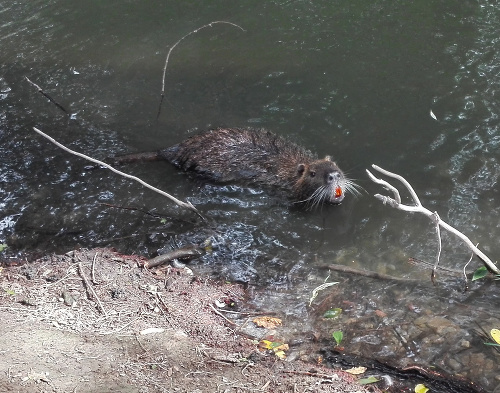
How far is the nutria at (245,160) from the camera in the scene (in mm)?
7201

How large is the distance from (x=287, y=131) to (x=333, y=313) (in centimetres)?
363

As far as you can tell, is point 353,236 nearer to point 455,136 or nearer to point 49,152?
point 455,136

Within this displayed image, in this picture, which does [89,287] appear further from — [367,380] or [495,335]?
[495,335]

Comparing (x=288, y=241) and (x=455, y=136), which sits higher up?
(x=455, y=136)

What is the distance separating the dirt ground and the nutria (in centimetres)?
211

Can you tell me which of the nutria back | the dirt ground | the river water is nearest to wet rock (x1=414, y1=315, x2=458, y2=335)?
the river water

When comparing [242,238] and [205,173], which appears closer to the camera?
[242,238]

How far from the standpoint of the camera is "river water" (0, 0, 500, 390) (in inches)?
209

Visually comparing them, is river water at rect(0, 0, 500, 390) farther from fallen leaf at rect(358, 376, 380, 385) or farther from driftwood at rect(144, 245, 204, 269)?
fallen leaf at rect(358, 376, 380, 385)

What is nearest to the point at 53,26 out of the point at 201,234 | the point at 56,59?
the point at 56,59

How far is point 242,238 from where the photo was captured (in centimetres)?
623

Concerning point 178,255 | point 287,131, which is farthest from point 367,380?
point 287,131

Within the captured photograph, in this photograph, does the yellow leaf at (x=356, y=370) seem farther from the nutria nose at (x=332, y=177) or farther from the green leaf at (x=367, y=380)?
the nutria nose at (x=332, y=177)

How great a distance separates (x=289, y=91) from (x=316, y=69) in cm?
72
